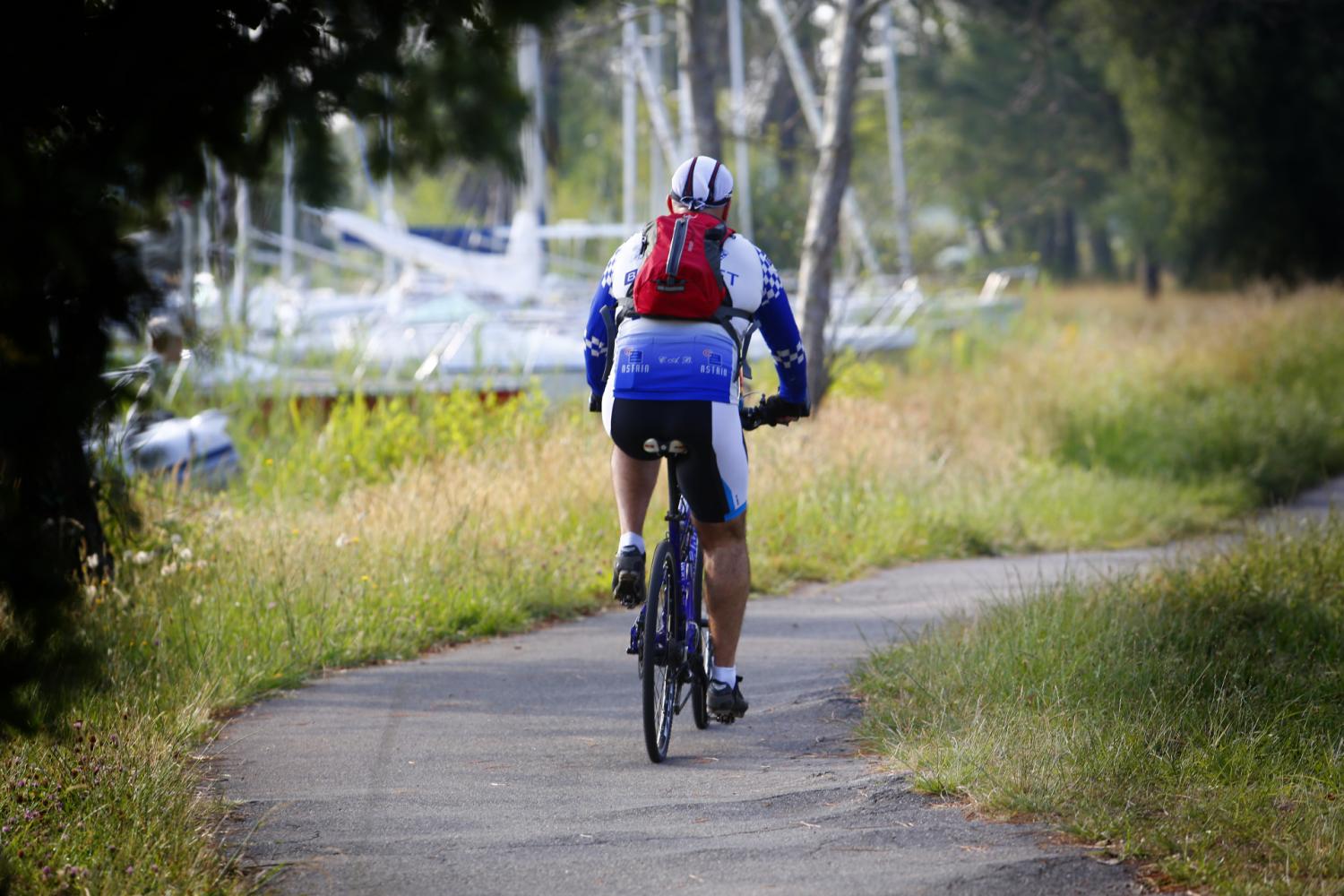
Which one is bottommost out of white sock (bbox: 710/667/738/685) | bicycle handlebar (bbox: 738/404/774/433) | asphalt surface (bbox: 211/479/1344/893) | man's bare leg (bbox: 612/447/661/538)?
asphalt surface (bbox: 211/479/1344/893)

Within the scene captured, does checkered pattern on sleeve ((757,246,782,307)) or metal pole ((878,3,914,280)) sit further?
metal pole ((878,3,914,280))

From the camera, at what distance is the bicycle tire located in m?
5.91

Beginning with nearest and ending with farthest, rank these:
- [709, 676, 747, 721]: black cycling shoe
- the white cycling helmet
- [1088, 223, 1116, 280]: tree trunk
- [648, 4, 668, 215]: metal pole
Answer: the white cycling helmet → [709, 676, 747, 721]: black cycling shoe → [648, 4, 668, 215]: metal pole → [1088, 223, 1116, 280]: tree trunk

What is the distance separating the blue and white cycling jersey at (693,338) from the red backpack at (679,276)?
7 centimetres

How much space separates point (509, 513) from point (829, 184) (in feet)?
17.3

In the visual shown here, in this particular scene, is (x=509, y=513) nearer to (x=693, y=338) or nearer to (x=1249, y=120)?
(x=693, y=338)

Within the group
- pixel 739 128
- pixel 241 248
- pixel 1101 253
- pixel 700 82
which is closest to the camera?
pixel 241 248

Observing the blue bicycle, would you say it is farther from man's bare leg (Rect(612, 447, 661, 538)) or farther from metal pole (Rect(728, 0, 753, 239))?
metal pole (Rect(728, 0, 753, 239))

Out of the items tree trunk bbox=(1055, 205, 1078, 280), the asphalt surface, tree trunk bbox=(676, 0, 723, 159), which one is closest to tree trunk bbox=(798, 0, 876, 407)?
tree trunk bbox=(676, 0, 723, 159)

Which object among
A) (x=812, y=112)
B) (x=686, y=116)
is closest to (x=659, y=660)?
(x=686, y=116)

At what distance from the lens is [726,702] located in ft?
19.1

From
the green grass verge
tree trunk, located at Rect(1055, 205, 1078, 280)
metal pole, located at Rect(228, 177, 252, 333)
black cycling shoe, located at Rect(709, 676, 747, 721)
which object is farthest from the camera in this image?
tree trunk, located at Rect(1055, 205, 1078, 280)

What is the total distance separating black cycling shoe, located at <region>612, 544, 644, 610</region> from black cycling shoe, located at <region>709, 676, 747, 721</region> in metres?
0.46

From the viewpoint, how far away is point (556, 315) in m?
18.3
